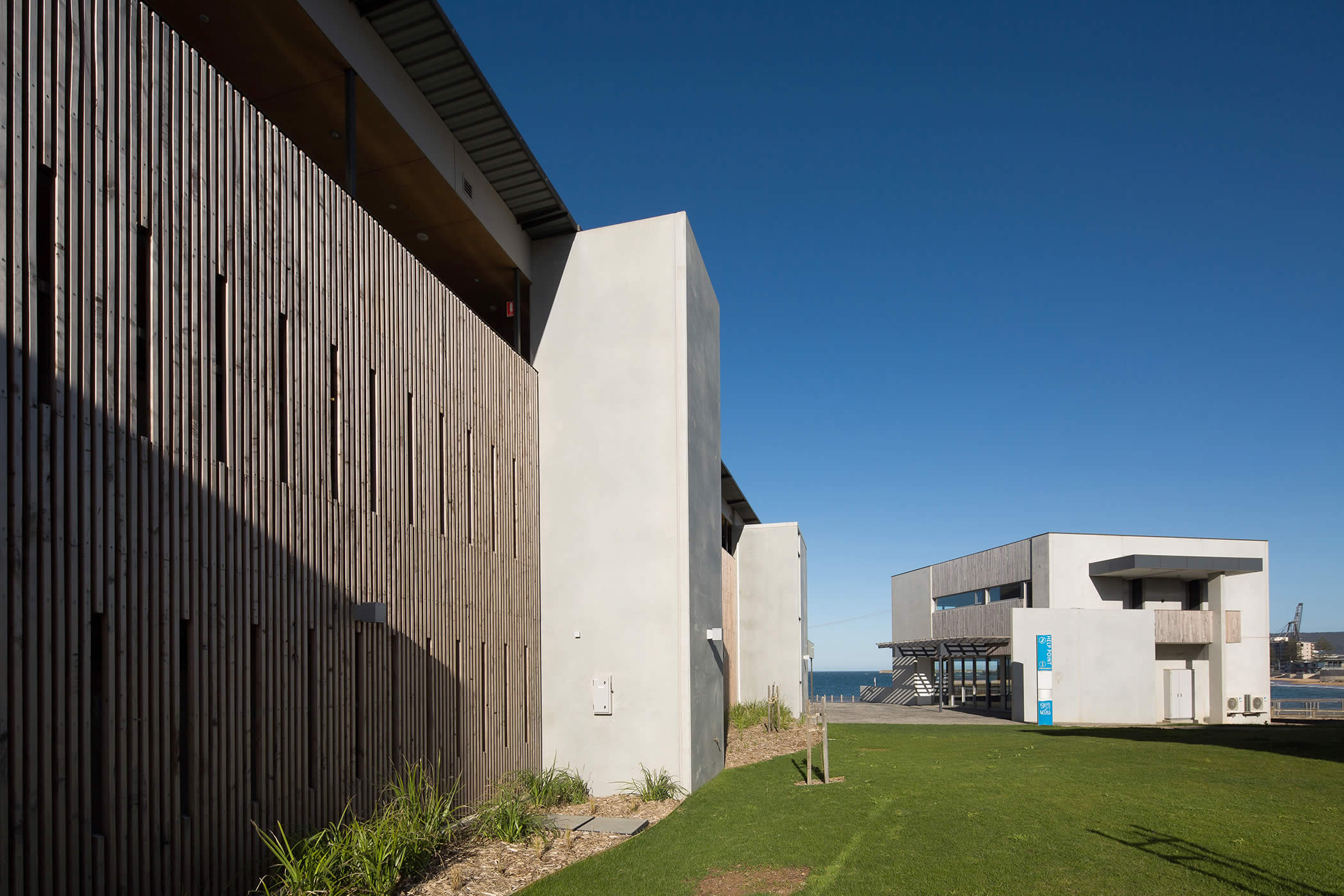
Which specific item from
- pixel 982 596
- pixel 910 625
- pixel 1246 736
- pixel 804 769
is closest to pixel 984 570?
pixel 982 596

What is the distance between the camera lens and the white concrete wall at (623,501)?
12.8 meters

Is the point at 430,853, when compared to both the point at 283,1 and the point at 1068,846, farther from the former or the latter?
the point at 283,1

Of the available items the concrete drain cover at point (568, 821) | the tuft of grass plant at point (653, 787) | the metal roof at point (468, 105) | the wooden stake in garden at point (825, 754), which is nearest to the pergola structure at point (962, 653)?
the wooden stake in garden at point (825, 754)

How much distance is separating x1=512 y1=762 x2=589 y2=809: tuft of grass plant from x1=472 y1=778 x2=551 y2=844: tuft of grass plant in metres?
1.38

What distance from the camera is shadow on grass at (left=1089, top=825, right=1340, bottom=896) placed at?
23.2 ft

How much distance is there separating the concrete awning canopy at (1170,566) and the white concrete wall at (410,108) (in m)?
25.5

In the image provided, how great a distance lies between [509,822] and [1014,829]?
565cm

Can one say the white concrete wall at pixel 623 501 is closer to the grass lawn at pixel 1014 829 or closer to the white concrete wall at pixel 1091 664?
the grass lawn at pixel 1014 829

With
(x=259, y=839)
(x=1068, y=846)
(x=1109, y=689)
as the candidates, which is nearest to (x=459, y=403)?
(x=259, y=839)

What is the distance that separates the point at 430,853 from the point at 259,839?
182 cm

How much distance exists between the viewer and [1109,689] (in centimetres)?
2673

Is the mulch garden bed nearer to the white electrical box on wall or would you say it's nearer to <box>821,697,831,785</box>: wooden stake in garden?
the white electrical box on wall

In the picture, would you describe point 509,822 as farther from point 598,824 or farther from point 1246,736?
point 1246,736

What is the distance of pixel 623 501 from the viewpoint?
13.2m
